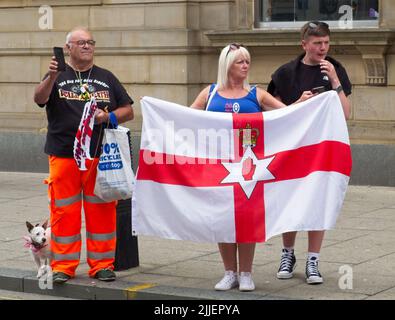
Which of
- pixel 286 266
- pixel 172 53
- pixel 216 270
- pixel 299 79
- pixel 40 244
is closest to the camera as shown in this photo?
pixel 299 79

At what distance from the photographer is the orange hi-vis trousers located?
8469mm

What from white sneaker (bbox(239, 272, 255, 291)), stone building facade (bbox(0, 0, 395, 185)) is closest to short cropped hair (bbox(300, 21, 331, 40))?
white sneaker (bbox(239, 272, 255, 291))

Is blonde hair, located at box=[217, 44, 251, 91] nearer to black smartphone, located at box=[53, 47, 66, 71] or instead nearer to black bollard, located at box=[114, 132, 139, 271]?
black smartphone, located at box=[53, 47, 66, 71]

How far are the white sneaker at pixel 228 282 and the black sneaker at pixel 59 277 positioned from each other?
1260 mm

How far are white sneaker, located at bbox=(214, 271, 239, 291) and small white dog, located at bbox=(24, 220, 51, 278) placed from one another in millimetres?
1494

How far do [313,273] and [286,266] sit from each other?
1.05 ft

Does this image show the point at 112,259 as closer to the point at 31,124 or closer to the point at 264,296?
the point at 264,296

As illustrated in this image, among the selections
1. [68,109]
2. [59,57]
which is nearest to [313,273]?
[68,109]

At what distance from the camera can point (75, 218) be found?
852 centimetres

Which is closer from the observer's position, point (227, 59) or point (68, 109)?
point (227, 59)

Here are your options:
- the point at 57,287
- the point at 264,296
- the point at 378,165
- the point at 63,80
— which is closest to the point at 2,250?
the point at 57,287

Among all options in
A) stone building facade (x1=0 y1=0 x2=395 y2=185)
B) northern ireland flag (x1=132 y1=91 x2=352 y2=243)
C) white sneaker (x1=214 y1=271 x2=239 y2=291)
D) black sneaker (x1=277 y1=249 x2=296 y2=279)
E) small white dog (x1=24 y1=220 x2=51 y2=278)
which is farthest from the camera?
stone building facade (x1=0 y1=0 x2=395 y2=185)

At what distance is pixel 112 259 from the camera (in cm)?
868

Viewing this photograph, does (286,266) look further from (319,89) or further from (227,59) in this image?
(227,59)
